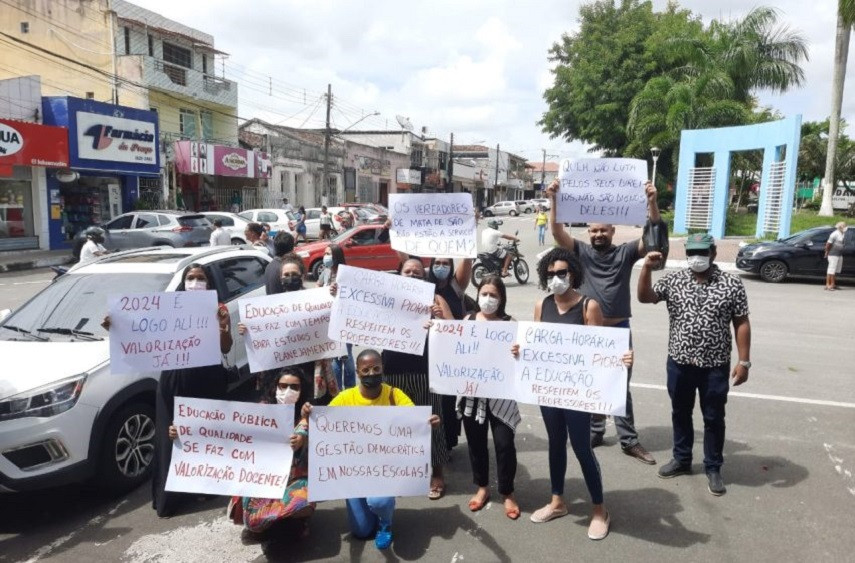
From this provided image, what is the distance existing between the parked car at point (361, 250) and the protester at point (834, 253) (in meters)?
Answer: 9.79

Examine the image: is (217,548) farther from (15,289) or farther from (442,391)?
(15,289)

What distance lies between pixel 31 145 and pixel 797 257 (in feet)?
72.7

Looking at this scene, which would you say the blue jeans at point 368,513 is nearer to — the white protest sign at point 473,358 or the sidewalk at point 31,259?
the white protest sign at point 473,358

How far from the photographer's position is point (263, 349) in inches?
160

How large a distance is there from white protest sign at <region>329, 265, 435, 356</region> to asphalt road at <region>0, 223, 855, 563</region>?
3.76ft

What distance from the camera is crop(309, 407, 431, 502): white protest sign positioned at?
3.53 m

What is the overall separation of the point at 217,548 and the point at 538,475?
229 cm

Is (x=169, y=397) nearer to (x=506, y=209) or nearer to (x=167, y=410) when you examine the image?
(x=167, y=410)

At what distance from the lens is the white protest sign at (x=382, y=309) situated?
4133 mm

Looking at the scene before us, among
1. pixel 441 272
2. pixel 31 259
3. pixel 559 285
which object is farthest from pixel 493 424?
pixel 31 259

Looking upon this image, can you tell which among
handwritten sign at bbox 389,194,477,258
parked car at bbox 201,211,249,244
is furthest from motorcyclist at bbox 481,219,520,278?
parked car at bbox 201,211,249,244

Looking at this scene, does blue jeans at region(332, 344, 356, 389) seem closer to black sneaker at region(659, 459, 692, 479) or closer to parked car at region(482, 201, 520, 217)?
black sneaker at region(659, 459, 692, 479)

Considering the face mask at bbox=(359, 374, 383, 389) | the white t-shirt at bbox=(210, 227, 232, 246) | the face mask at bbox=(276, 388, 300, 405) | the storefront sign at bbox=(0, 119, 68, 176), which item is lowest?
the face mask at bbox=(276, 388, 300, 405)

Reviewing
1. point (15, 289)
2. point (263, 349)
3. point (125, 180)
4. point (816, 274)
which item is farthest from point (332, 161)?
point (263, 349)
